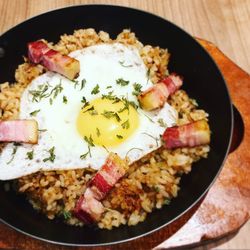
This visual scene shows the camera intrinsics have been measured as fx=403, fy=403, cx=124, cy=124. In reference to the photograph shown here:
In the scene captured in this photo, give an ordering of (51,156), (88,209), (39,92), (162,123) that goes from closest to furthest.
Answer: (88,209) < (51,156) < (162,123) < (39,92)

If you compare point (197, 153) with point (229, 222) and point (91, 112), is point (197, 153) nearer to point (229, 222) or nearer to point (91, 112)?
point (229, 222)

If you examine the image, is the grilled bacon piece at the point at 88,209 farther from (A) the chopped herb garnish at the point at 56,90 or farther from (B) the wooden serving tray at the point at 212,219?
(A) the chopped herb garnish at the point at 56,90

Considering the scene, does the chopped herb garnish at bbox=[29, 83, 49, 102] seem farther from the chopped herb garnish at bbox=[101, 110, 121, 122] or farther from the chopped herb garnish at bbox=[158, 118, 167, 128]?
the chopped herb garnish at bbox=[158, 118, 167, 128]

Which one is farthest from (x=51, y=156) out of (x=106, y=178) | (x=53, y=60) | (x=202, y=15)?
(x=202, y=15)

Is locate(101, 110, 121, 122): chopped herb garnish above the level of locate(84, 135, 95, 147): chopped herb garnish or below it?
above

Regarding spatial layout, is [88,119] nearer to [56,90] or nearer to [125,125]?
[125,125]

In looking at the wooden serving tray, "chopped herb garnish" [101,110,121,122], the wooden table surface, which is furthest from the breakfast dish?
the wooden table surface

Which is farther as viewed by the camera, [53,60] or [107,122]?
[53,60]

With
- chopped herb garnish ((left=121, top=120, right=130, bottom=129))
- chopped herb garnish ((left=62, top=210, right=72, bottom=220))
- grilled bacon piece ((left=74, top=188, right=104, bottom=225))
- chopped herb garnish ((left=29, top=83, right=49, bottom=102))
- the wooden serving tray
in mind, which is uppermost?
chopped herb garnish ((left=29, top=83, right=49, bottom=102))
